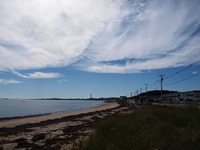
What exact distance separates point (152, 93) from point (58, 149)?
149 metres

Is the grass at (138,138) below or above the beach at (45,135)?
above

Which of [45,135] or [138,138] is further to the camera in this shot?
[45,135]

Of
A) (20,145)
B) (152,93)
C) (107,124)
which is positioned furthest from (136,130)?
(152,93)

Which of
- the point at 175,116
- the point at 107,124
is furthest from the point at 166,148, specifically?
the point at 175,116

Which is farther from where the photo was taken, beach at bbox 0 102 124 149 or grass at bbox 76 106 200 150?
beach at bbox 0 102 124 149

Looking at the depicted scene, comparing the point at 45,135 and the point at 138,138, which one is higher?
the point at 138,138

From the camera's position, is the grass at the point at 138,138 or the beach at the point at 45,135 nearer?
the grass at the point at 138,138

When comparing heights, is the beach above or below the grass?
below

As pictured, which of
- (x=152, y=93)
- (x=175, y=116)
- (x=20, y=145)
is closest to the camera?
(x=20, y=145)

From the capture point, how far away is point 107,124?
12.4m

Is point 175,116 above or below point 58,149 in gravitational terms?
above

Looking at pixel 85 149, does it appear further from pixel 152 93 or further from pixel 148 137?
pixel 152 93

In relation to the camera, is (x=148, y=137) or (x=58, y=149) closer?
(x=148, y=137)

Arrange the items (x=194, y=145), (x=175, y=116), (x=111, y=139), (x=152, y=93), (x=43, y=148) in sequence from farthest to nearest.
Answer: (x=152, y=93) → (x=175, y=116) → (x=43, y=148) → (x=111, y=139) → (x=194, y=145)
